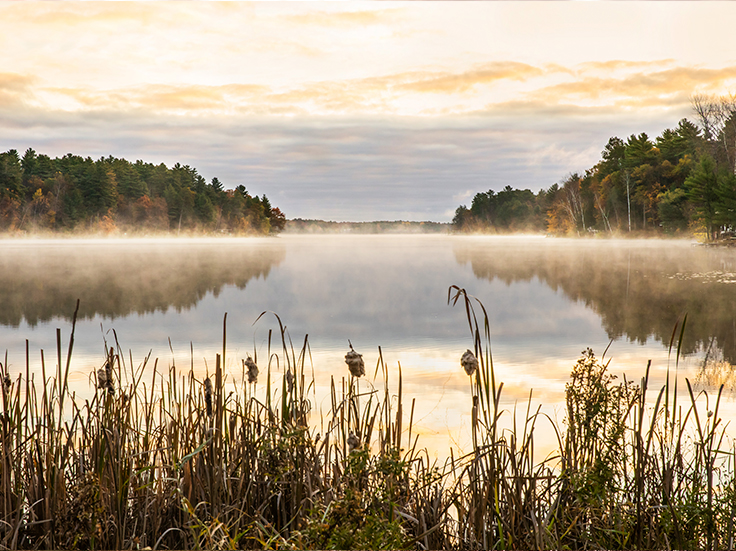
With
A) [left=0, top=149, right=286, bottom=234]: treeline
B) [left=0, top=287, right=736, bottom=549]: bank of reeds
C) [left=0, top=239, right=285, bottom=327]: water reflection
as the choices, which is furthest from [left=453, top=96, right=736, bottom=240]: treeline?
[left=0, top=149, right=286, bottom=234]: treeline

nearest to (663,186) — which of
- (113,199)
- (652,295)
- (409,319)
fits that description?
(652,295)

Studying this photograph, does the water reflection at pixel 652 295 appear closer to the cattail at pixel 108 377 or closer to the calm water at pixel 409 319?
the calm water at pixel 409 319

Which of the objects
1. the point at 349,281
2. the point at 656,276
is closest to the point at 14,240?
the point at 349,281

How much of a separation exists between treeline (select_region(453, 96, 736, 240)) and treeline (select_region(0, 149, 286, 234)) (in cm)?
5897

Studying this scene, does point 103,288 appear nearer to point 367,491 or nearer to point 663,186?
point 367,491

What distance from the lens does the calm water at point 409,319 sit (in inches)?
320

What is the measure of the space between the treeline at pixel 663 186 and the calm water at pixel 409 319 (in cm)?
2107

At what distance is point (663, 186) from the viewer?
65188 millimetres

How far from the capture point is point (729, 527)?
273 centimetres

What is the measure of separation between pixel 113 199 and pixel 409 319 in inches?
3140

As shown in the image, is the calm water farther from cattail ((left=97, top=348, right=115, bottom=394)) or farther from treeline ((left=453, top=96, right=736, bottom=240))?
treeline ((left=453, top=96, right=736, bottom=240))

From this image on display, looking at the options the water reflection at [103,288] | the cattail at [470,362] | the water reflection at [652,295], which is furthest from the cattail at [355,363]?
the water reflection at [103,288]

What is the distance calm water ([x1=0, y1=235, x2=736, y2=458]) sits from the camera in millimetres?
8125

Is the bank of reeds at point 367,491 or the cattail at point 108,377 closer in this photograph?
the bank of reeds at point 367,491
